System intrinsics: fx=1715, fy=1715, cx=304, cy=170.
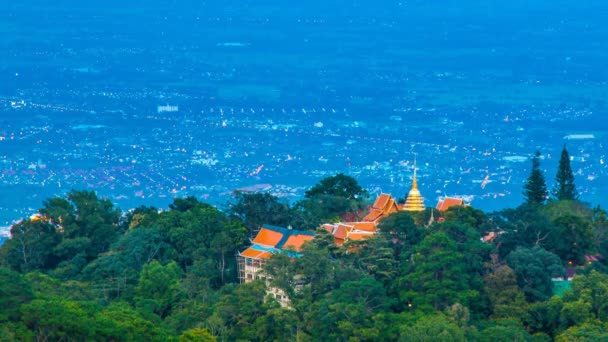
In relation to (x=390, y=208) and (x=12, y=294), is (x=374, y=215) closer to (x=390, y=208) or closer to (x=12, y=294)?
(x=390, y=208)

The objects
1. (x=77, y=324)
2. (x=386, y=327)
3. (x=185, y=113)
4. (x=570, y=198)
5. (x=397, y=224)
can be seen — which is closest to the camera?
(x=77, y=324)

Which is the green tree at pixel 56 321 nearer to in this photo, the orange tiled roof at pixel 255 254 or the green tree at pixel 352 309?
the green tree at pixel 352 309

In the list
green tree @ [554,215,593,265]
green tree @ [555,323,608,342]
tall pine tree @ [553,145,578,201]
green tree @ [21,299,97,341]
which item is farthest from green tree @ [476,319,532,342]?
tall pine tree @ [553,145,578,201]

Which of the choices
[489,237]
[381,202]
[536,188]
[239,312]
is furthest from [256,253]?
[536,188]

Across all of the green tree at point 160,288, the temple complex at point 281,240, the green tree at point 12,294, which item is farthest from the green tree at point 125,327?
the temple complex at point 281,240

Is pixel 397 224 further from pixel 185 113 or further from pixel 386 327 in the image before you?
pixel 185 113

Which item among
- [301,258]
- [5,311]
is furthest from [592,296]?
[5,311]
